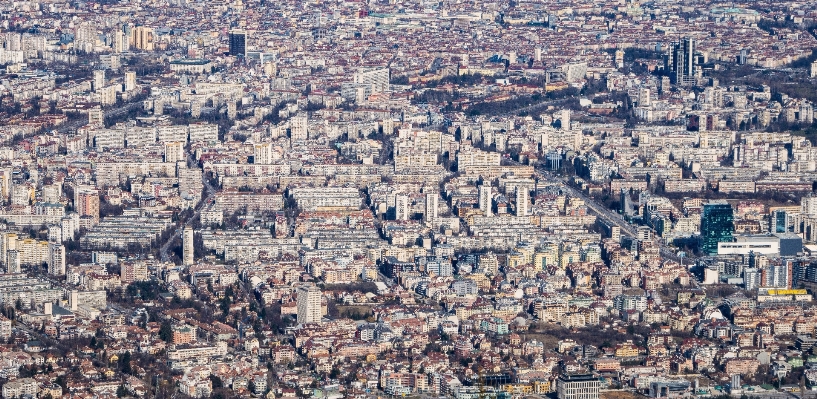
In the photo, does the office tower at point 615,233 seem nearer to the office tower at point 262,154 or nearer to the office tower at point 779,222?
the office tower at point 779,222

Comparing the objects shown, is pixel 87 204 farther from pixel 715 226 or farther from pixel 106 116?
pixel 106 116

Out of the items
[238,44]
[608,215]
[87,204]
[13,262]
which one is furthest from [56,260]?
[238,44]

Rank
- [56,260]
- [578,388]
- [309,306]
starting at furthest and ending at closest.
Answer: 1. [56,260]
2. [309,306]
3. [578,388]

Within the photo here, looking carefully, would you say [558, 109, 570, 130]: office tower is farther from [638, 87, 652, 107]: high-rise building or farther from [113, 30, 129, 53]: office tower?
[113, 30, 129, 53]: office tower

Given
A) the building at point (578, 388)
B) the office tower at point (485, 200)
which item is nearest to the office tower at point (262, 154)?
the office tower at point (485, 200)

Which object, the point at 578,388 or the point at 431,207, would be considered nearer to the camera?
the point at 578,388

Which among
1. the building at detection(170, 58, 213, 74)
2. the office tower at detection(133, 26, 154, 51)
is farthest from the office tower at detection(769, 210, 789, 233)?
the office tower at detection(133, 26, 154, 51)

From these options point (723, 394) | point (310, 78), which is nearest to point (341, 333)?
point (723, 394)
